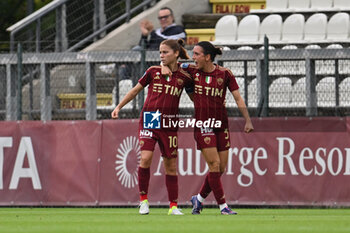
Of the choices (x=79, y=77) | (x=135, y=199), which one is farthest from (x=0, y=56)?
(x=135, y=199)

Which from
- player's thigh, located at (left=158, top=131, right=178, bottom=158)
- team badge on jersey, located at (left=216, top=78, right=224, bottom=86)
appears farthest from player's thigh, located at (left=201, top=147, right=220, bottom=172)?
team badge on jersey, located at (left=216, top=78, right=224, bottom=86)

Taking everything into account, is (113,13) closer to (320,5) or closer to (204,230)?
(320,5)

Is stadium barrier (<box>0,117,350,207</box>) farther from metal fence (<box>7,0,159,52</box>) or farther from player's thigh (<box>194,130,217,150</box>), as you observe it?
player's thigh (<box>194,130,217,150</box>)

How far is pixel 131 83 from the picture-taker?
1656 centimetres

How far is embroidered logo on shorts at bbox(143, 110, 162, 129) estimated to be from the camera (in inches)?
476

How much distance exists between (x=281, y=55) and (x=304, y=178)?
2.06 metres

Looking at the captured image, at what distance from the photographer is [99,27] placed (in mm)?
20844

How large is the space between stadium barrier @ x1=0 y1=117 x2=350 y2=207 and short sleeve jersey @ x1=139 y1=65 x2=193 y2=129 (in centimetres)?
364

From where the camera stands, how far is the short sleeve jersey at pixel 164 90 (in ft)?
40.0

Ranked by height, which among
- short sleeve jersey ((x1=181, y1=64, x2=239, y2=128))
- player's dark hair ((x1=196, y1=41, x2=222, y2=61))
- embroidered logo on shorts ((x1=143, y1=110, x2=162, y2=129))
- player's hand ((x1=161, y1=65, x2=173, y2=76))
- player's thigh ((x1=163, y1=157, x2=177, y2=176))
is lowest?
player's thigh ((x1=163, y1=157, x2=177, y2=176))

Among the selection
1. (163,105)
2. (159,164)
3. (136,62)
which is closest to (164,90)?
(163,105)

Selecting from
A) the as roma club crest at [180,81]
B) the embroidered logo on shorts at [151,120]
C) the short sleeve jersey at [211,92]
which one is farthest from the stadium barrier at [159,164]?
the embroidered logo on shorts at [151,120]

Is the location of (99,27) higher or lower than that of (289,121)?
higher

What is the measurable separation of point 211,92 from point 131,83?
445 cm
